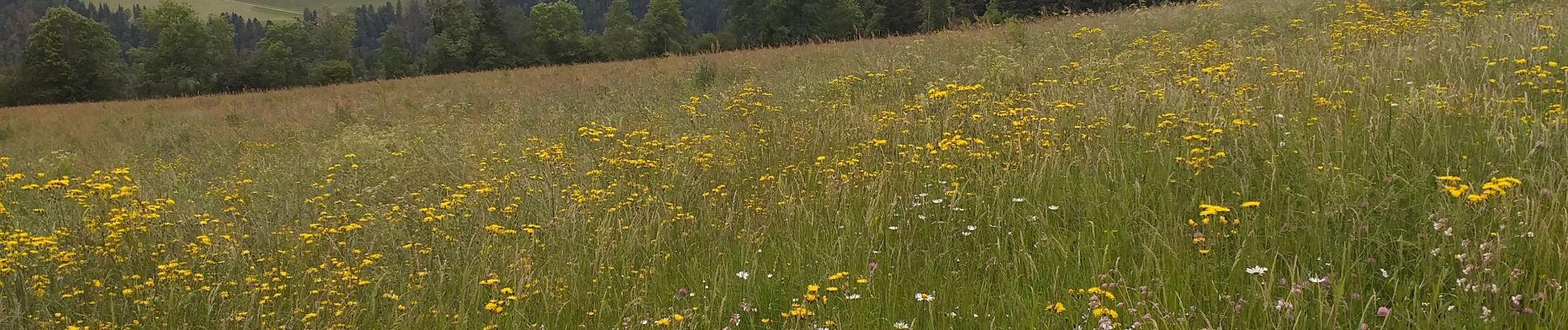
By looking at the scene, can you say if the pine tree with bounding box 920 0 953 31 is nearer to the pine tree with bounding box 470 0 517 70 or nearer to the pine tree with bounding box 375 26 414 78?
the pine tree with bounding box 470 0 517 70

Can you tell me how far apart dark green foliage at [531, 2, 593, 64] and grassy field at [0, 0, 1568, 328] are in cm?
6104

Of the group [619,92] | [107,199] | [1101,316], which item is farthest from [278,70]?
[1101,316]

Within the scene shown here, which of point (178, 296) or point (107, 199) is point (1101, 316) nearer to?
point (178, 296)

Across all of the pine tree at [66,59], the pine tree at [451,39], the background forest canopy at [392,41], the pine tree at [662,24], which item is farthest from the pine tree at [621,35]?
the pine tree at [66,59]

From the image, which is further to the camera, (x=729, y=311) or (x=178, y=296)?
(x=178, y=296)

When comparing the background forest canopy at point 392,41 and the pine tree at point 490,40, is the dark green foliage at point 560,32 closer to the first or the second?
the background forest canopy at point 392,41

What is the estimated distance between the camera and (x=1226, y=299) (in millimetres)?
2051

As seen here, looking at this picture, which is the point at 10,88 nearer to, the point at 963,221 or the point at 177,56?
the point at 177,56

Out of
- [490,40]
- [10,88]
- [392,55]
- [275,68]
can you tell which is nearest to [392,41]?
[392,55]

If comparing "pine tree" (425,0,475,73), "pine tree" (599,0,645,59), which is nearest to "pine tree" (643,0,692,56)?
"pine tree" (599,0,645,59)

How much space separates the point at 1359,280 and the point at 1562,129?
144 cm

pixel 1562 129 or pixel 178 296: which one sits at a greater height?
pixel 1562 129

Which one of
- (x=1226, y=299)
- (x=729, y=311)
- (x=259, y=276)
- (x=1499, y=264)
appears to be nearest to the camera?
(x=1499, y=264)

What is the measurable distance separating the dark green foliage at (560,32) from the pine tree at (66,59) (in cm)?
2649
